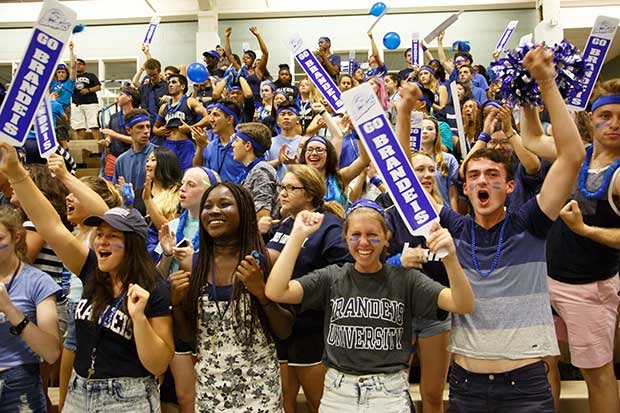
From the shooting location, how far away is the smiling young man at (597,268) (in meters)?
2.91

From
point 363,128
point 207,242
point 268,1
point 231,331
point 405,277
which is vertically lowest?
point 231,331

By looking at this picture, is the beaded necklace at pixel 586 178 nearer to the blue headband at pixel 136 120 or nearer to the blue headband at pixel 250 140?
the blue headband at pixel 250 140

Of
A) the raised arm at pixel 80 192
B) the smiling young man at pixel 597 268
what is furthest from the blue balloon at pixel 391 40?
the raised arm at pixel 80 192

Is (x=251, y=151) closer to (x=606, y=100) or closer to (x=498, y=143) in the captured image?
(x=498, y=143)

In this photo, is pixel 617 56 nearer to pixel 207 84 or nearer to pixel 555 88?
pixel 207 84

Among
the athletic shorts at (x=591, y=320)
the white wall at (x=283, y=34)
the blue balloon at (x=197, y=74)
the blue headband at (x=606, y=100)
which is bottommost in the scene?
the athletic shorts at (x=591, y=320)

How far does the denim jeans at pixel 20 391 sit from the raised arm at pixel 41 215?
544 mm

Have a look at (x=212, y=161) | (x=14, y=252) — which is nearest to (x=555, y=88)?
(x=14, y=252)

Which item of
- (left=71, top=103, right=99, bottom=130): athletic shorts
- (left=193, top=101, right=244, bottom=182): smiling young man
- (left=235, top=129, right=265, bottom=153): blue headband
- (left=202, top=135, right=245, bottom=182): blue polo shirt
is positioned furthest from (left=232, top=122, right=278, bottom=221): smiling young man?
(left=71, top=103, right=99, bottom=130): athletic shorts

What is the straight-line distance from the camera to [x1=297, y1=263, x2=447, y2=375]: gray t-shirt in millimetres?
2486

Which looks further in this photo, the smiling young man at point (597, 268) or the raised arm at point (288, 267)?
the smiling young man at point (597, 268)

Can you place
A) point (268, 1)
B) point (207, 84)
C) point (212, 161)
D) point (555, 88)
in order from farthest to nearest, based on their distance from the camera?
point (268, 1)
point (207, 84)
point (212, 161)
point (555, 88)

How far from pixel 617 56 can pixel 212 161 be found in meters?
15.1

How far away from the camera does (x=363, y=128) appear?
2.46 meters
